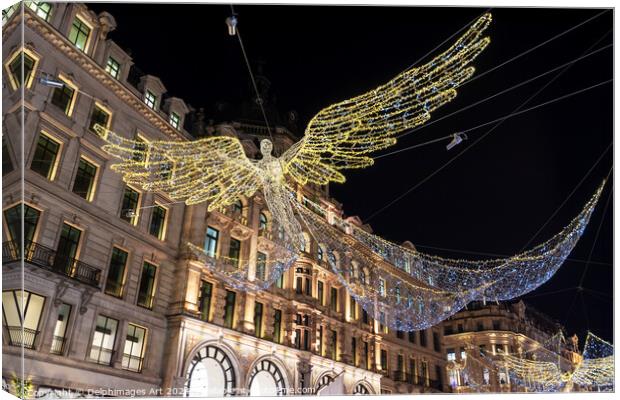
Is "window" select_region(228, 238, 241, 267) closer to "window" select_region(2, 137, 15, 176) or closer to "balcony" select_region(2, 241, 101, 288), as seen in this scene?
"balcony" select_region(2, 241, 101, 288)

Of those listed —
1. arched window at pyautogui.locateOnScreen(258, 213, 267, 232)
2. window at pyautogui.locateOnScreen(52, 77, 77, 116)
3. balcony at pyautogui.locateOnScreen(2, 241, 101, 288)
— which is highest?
window at pyautogui.locateOnScreen(52, 77, 77, 116)

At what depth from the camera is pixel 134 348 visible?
14.4 m

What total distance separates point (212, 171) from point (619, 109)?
9926mm

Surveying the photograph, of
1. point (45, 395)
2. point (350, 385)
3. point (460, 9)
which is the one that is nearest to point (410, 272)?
point (350, 385)

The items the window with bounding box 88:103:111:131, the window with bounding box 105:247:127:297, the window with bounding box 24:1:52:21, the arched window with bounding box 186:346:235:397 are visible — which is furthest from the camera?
the arched window with bounding box 186:346:235:397

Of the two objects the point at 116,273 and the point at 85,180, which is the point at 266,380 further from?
the point at 85,180

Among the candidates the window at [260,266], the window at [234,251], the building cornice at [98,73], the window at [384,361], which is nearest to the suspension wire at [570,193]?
the window at [260,266]

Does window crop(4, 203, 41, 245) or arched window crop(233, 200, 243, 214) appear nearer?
window crop(4, 203, 41, 245)

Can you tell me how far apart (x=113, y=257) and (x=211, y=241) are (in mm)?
3878

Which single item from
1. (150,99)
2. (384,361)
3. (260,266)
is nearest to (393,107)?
(150,99)

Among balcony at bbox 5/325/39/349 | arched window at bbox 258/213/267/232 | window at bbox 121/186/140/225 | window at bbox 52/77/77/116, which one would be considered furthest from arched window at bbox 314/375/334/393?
window at bbox 52/77/77/116

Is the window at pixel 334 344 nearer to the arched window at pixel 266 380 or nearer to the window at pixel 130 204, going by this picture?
the arched window at pixel 266 380

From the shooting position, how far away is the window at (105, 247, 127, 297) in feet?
46.4

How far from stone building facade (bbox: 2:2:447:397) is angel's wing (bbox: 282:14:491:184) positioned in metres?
6.07
